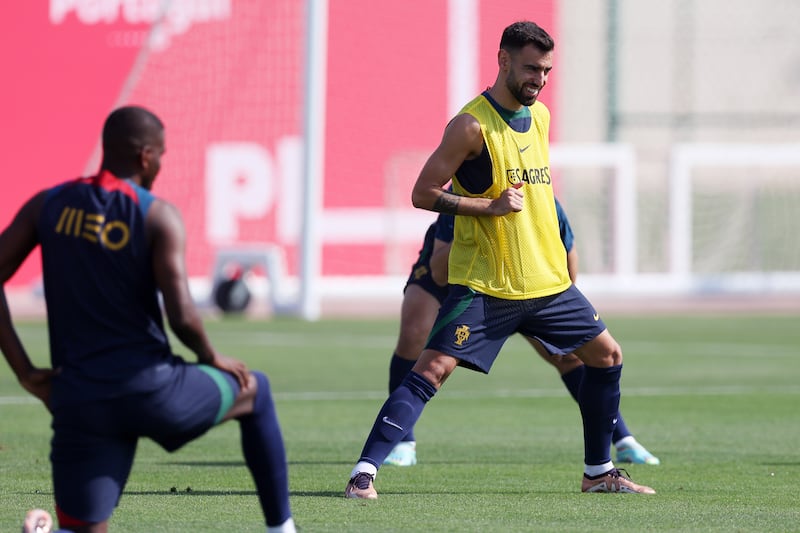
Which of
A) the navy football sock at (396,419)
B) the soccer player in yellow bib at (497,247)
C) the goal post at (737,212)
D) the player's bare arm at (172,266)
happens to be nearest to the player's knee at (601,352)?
the soccer player in yellow bib at (497,247)

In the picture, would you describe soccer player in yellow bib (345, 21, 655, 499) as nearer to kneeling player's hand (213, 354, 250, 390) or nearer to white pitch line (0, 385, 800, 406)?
kneeling player's hand (213, 354, 250, 390)

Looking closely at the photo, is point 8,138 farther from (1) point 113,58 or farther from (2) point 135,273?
(2) point 135,273

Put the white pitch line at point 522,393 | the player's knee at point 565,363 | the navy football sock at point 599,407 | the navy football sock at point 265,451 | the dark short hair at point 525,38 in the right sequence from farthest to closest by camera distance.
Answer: the white pitch line at point 522,393 → the player's knee at point 565,363 → the navy football sock at point 599,407 → the dark short hair at point 525,38 → the navy football sock at point 265,451

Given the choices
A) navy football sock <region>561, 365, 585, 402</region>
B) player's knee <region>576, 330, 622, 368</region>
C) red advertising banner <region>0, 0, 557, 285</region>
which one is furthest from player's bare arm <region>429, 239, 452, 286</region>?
red advertising banner <region>0, 0, 557, 285</region>

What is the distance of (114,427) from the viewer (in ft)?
18.9

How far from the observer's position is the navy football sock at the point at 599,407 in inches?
340

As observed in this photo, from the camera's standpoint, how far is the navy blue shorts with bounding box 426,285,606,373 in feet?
26.9

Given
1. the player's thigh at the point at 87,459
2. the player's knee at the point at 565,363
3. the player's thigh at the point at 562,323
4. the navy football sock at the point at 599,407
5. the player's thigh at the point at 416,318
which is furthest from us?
the player's thigh at the point at 416,318

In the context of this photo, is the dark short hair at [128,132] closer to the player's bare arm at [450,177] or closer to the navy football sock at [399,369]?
the player's bare arm at [450,177]

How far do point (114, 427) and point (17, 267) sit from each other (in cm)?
68

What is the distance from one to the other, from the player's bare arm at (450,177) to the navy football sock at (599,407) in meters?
1.10

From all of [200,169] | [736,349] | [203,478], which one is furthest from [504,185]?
[200,169]

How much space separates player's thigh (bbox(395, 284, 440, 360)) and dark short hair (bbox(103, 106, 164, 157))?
4368 mm

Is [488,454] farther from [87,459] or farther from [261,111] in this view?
[261,111]
